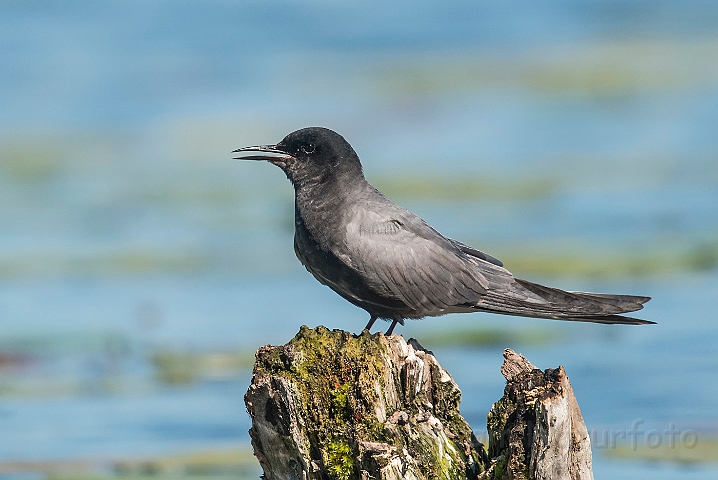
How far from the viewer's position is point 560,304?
25.6 feet

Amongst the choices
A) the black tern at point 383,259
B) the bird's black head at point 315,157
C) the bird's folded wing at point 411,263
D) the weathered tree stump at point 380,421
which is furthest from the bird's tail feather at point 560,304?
the weathered tree stump at point 380,421

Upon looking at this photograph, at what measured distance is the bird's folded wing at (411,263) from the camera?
771cm

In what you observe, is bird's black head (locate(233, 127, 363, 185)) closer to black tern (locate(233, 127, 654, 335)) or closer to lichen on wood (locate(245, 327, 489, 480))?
black tern (locate(233, 127, 654, 335))

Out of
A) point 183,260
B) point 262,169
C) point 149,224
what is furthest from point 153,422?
point 262,169

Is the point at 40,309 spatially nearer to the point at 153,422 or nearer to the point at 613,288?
the point at 153,422

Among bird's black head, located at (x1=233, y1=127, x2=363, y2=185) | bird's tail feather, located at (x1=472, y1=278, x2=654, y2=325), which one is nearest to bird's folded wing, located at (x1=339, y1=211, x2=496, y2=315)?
bird's tail feather, located at (x1=472, y1=278, x2=654, y2=325)

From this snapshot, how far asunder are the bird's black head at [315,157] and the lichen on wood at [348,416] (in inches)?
90.8

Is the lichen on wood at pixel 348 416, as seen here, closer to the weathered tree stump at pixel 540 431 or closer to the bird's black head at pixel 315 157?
the weathered tree stump at pixel 540 431

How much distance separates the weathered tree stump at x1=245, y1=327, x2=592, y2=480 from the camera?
5.51m

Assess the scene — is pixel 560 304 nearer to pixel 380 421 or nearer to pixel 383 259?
pixel 383 259

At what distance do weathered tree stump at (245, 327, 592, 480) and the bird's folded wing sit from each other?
1781mm

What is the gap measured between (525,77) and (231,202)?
1018 cm

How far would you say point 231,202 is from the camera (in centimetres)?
2048

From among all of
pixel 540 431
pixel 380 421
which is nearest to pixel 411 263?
pixel 380 421
